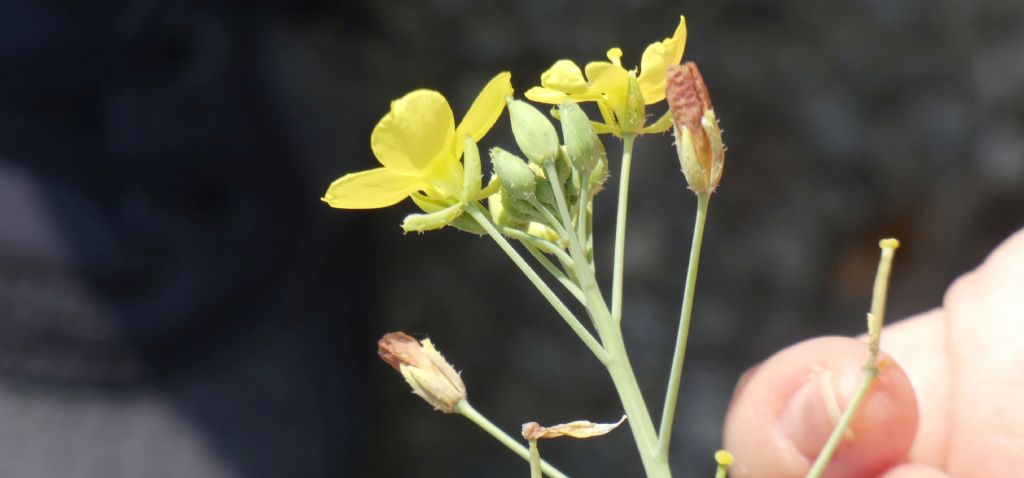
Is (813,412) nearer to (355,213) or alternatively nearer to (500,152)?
(500,152)

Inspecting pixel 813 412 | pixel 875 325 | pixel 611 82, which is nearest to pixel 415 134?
pixel 611 82

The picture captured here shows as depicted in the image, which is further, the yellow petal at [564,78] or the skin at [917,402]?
Result: the skin at [917,402]

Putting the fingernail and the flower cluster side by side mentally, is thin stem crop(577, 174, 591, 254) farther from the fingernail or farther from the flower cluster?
the fingernail

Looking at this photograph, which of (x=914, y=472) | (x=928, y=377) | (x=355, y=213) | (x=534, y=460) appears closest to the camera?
(x=534, y=460)

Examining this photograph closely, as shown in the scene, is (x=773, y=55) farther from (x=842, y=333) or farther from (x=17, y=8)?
(x=17, y=8)

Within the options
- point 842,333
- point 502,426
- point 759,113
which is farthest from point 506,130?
point 842,333

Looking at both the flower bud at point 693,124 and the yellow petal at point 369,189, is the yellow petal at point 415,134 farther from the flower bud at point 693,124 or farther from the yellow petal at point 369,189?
the flower bud at point 693,124

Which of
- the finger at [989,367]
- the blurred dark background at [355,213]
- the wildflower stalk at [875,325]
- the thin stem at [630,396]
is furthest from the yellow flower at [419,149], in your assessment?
the blurred dark background at [355,213]
